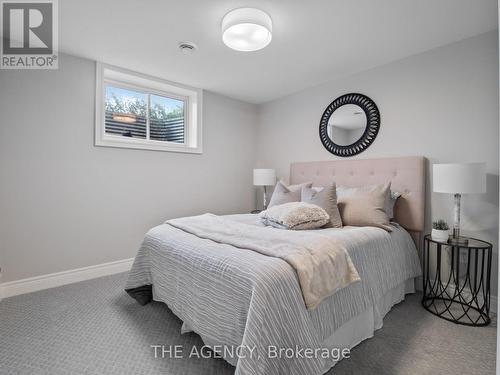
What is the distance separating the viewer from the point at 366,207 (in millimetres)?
2332

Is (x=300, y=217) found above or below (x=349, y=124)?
below

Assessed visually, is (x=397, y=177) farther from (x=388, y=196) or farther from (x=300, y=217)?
(x=300, y=217)

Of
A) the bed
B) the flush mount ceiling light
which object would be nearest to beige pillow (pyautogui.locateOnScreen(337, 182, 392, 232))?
the bed

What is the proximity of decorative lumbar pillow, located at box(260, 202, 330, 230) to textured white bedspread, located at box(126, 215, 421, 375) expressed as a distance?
30 centimetres

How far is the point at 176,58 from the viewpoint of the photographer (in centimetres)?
273

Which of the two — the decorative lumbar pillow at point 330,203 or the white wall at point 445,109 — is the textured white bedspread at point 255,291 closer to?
the decorative lumbar pillow at point 330,203

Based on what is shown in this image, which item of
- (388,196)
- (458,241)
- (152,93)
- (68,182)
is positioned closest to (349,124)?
(388,196)

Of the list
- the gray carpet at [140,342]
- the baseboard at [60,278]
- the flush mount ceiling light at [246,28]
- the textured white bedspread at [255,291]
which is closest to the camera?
the textured white bedspread at [255,291]

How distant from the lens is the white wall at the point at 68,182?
2.40m

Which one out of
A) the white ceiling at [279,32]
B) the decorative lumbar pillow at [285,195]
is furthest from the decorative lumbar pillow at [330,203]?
the white ceiling at [279,32]

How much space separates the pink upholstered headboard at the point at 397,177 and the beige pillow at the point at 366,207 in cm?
26

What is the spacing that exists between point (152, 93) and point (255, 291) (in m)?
3.22

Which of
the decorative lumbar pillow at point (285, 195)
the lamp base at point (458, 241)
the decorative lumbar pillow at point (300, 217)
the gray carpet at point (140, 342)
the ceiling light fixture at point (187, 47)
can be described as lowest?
the gray carpet at point (140, 342)

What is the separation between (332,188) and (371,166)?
72cm
